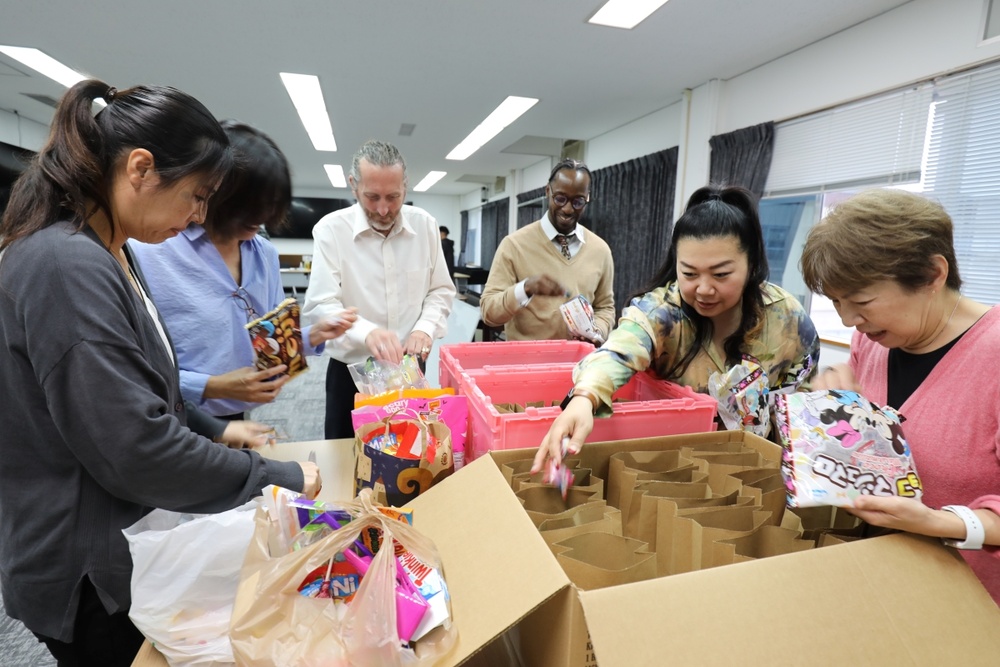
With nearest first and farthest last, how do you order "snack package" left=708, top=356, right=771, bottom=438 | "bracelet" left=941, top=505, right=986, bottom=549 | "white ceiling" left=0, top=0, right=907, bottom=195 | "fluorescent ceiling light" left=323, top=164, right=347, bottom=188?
"bracelet" left=941, top=505, right=986, bottom=549 < "snack package" left=708, top=356, right=771, bottom=438 < "white ceiling" left=0, top=0, right=907, bottom=195 < "fluorescent ceiling light" left=323, top=164, right=347, bottom=188

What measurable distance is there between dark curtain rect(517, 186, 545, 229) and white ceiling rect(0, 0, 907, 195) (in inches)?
101

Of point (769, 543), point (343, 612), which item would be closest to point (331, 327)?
Result: point (343, 612)

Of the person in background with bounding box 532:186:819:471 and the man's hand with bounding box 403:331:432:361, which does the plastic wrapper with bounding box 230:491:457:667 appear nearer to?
the person in background with bounding box 532:186:819:471

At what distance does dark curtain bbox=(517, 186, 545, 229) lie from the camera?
27.5ft

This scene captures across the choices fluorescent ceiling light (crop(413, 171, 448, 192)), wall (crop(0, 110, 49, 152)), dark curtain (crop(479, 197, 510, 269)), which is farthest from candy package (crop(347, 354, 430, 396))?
fluorescent ceiling light (crop(413, 171, 448, 192))

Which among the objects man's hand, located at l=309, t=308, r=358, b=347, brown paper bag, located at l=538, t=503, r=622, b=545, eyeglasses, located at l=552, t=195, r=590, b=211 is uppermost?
eyeglasses, located at l=552, t=195, r=590, b=211

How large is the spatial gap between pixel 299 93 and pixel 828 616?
5.81 meters

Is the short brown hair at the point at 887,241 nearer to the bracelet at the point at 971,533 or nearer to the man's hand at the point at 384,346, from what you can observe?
the bracelet at the point at 971,533

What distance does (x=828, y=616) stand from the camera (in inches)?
23.1

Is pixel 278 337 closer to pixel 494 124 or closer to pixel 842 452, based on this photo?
pixel 842 452

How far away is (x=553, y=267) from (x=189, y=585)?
1868mm

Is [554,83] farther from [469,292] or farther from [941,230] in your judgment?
[941,230]

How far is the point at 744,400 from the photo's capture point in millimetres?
1126

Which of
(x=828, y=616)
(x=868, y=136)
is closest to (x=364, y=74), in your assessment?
(x=868, y=136)
